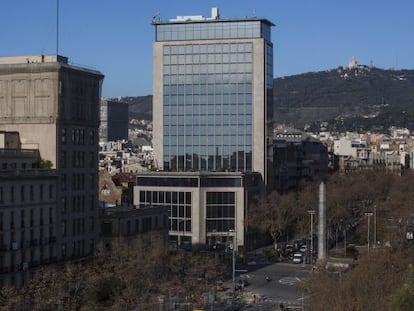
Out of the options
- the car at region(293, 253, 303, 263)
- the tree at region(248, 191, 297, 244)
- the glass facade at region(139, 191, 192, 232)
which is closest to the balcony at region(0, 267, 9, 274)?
the car at region(293, 253, 303, 263)

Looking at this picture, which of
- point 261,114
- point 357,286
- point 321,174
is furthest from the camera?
point 321,174

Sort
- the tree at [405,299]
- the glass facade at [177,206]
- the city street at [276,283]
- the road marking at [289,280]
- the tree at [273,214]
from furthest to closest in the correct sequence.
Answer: the tree at [273,214]
the glass facade at [177,206]
the road marking at [289,280]
the city street at [276,283]
the tree at [405,299]

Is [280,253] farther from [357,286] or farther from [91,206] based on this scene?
[357,286]

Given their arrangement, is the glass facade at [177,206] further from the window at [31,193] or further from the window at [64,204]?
the window at [31,193]

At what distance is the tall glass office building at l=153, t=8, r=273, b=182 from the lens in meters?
134

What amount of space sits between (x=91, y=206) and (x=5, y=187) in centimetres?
1569

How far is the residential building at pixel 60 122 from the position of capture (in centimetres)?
8638

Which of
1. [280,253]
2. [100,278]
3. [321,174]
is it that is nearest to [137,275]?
[100,278]

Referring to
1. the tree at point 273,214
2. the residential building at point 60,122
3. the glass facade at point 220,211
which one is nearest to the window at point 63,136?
the residential building at point 60,122

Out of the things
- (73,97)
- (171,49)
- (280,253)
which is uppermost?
(171,49)

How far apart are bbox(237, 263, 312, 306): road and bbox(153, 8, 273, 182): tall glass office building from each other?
26020mm

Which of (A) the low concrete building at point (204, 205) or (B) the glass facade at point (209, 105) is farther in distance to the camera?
(B) the glass facade at point (209, 105)

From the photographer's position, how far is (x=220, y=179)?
125 m

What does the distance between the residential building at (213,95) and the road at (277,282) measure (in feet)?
70.3
